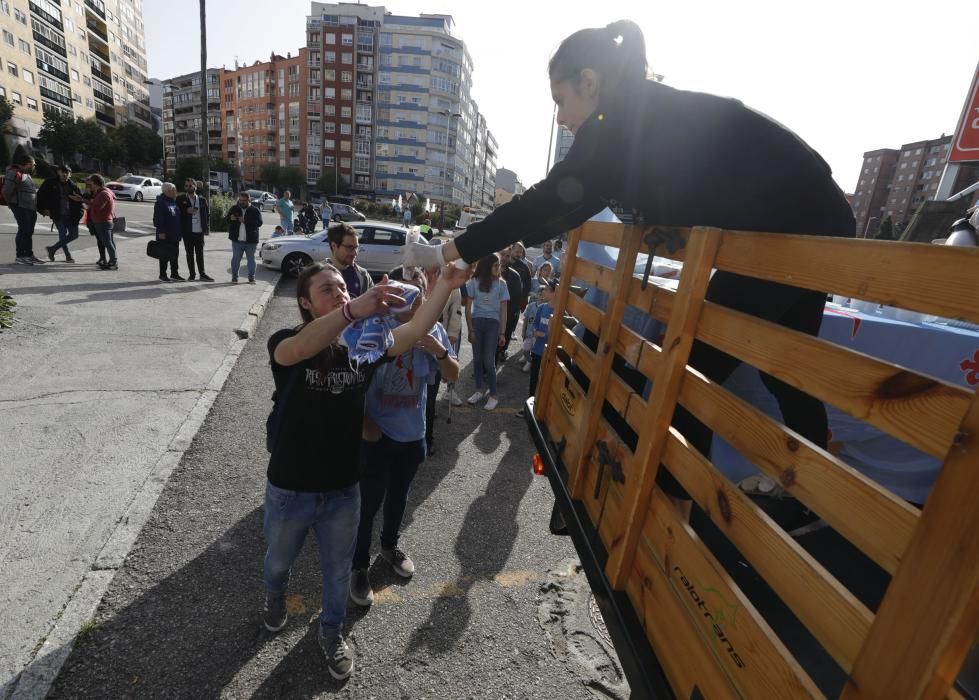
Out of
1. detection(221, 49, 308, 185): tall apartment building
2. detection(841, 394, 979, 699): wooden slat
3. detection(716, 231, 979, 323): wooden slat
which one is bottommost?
detection(841, 394, 979, 699): wooden slat

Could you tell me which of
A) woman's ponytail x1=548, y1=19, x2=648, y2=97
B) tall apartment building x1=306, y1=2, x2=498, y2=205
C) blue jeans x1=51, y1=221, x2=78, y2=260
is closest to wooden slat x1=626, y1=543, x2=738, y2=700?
woman's ponytail x1=548, y1=19, x2=648, y2=97

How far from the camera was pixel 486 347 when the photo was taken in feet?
19.1

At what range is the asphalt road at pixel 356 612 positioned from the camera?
2262mm

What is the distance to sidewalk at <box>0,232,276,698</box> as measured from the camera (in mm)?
2492

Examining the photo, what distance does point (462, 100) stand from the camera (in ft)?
269

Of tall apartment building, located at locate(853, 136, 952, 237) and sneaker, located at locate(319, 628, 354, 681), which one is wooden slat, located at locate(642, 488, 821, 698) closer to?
sneaker, located at locate(319, 628, 354, 681)

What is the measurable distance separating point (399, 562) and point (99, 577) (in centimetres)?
156

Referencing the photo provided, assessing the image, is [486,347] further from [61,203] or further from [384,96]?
[384,96]

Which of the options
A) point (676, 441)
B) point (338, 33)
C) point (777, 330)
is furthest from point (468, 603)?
point (338, 33)

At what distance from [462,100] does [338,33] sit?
67.4 ft

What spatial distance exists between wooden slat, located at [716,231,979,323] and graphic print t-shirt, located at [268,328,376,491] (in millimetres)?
1635

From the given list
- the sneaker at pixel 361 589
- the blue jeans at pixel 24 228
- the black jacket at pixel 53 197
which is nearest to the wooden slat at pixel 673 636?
the sneaker at pixel 361 589

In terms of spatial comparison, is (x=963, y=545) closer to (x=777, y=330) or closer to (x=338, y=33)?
(x=777, y=330)

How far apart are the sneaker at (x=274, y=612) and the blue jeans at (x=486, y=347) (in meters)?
3.71
